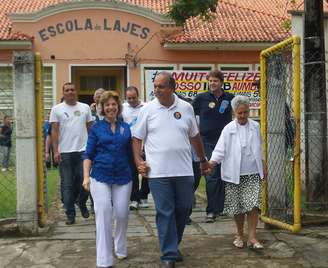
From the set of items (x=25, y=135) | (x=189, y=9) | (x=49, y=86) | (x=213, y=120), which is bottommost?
(x=25, y=135)

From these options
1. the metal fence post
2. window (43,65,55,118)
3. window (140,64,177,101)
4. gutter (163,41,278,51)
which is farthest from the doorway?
the metal fence post

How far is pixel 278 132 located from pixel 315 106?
0.92 metres

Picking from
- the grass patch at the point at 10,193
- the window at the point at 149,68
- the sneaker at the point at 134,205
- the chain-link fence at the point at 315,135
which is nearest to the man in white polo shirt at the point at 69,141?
the grass patch at the point at 10,193

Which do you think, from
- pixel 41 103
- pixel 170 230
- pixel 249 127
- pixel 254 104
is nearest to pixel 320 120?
pixel 249 127

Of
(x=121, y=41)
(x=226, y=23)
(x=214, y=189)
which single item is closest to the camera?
(x=214, y=189)

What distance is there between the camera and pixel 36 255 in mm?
6273

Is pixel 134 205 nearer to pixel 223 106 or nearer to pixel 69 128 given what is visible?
pixel 69 128

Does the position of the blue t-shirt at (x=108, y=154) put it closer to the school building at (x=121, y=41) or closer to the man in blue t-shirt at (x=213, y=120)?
the man in blue t-shirt at (x=213, y=120)

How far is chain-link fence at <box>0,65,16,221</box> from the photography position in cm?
888

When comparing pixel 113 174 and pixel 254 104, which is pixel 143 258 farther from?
pixel 254 104

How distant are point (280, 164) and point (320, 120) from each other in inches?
36.9

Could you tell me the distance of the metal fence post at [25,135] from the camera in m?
6.94

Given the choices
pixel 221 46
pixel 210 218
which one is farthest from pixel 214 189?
pixel 221 46

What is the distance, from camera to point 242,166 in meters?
6.35
